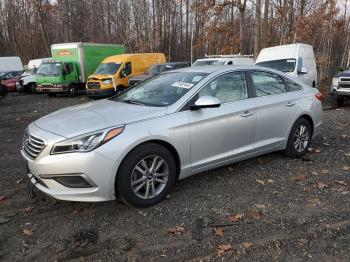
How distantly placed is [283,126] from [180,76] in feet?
6.04

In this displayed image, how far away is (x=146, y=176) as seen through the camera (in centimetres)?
414

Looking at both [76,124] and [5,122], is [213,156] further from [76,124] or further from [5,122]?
[5,122]

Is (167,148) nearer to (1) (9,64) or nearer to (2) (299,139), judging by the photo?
(2) (299,139)

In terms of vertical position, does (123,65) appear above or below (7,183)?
above

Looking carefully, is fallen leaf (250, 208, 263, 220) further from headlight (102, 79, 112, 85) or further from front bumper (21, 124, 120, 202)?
headlight (102, 79, 112, 85)

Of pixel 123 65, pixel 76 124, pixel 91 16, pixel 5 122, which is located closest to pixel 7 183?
pixel 76 124

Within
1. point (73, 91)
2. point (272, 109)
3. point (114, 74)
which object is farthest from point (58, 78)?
point (272, 109)

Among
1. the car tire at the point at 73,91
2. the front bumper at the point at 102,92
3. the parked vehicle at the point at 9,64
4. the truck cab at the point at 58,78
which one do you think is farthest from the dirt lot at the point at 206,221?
the parked vehicle at the point at 9,64

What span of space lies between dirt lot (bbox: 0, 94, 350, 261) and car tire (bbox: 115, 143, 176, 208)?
0.16 m

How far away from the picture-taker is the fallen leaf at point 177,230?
368 cm

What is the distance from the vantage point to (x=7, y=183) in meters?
5.09

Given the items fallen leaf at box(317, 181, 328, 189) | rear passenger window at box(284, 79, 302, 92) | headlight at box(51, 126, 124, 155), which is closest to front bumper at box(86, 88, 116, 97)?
rear passenger window at box(284, 79, 302, 92)

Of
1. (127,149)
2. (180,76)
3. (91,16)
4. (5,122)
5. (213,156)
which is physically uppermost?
(91,16)

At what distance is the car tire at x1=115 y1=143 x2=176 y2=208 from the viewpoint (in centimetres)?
392
